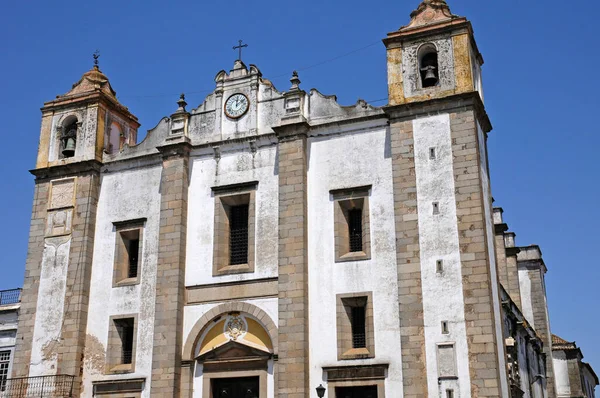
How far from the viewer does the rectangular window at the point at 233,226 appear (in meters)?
26.1

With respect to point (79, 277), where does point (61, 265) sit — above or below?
above

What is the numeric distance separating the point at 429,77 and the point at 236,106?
22.8 ft

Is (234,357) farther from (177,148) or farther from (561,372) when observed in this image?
(561,372)

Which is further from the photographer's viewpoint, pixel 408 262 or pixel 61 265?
pixel 61 265

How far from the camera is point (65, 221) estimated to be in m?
28.7

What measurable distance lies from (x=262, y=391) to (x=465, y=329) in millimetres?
6502

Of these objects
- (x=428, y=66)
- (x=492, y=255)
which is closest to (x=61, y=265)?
(x=428, y=66)

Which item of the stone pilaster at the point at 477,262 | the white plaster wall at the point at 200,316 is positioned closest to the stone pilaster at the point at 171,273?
the white plaster wall at the point at 200,316

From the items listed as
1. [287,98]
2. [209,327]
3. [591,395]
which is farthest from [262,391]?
[591,395]

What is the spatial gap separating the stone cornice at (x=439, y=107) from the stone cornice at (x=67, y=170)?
11102mm

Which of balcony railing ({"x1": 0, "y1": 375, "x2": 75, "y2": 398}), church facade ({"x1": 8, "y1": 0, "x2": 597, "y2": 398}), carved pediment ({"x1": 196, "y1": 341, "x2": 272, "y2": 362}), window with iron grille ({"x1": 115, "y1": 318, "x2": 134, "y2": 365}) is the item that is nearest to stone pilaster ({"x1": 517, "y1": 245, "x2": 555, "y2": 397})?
church facade ({"x1": 8, "y1": 0, "x2": 597, "y2": 398})

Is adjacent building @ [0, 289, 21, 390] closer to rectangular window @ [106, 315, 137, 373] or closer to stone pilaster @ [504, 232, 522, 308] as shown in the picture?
rectangular window @ [106, 315, 137, 373]

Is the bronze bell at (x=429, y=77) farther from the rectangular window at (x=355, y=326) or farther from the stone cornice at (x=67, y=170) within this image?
the stone cornice at (x=67, y=170)

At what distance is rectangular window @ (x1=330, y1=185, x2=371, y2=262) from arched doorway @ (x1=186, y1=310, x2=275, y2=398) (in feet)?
10.9
